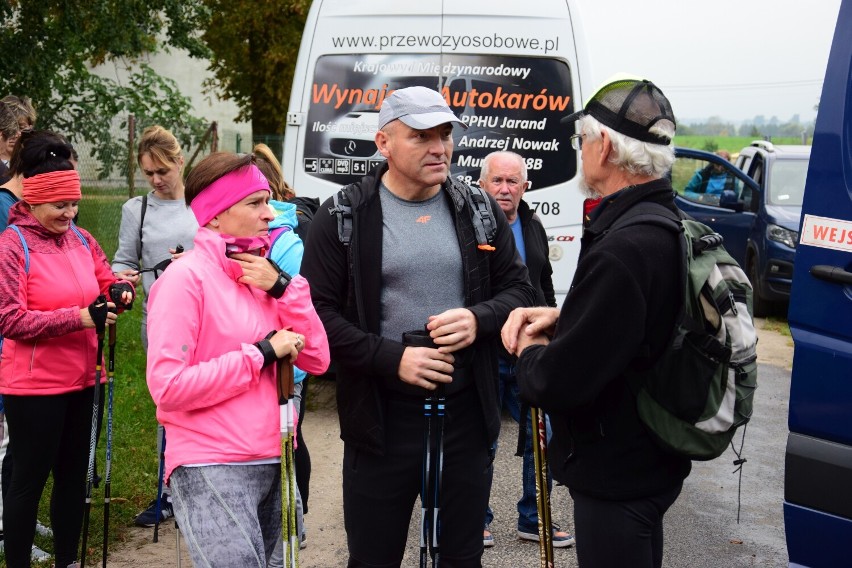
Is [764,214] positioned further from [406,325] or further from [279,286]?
[279,286]

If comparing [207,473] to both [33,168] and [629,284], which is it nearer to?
[629,284]

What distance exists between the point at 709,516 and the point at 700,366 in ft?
11.6

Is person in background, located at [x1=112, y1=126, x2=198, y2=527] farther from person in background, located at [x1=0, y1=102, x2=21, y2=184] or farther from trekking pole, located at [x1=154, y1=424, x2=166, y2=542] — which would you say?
person in background, located at [x1=0, y1=102, x2=21, y2=184]

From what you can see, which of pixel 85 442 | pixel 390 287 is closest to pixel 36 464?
pixel 85 442

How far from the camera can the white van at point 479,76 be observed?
7289mm

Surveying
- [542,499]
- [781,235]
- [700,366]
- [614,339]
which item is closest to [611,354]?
[614,339]

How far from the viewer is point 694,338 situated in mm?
2697

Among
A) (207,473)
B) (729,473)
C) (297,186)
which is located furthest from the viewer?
(297,186)

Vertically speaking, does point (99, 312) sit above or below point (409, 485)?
above

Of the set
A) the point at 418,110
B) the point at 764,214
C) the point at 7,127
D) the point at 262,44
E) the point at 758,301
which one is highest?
the point at 262,44

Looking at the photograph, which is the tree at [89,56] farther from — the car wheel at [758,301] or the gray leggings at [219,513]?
the gray leggings at [219,513]

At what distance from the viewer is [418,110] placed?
11.4 feet

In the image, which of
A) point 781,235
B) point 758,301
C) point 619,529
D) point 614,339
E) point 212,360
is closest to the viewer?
point 614,339

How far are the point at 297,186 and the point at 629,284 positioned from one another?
202 inches
